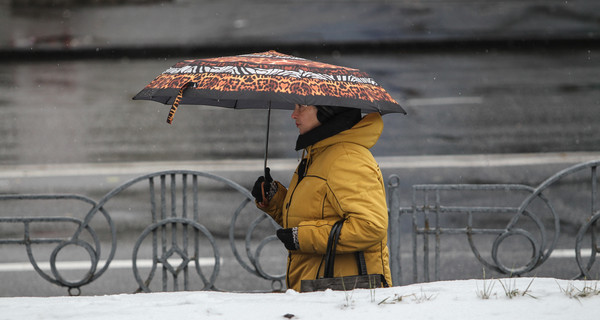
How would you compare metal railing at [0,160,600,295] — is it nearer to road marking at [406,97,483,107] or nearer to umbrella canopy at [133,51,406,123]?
umbrella canopy at [133,51,406,123]

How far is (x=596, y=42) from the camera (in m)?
17.2

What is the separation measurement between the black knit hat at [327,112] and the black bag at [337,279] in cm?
53

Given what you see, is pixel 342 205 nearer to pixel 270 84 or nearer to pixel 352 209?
pixel 352 209

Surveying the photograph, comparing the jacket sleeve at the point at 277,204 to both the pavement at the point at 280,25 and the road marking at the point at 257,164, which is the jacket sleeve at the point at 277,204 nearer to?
the road marking at the point at 257,164

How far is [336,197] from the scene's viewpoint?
3.11 metres

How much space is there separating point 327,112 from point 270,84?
0.38m

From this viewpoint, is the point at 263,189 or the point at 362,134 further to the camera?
the point at 263,189

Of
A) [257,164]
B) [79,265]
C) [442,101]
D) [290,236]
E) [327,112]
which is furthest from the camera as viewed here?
[442,101]

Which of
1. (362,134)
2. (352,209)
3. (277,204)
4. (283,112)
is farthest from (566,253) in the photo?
(283,112)

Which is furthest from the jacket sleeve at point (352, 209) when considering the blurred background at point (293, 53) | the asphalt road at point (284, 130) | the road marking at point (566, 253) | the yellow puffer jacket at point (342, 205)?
the blurred background at point (293, 53)

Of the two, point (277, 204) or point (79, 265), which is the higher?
point (277, 204)

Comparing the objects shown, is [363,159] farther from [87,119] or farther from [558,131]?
[87,119]

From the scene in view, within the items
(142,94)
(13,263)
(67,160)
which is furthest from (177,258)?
(67,160)

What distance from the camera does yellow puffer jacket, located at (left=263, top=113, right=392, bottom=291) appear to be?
10.1ft
